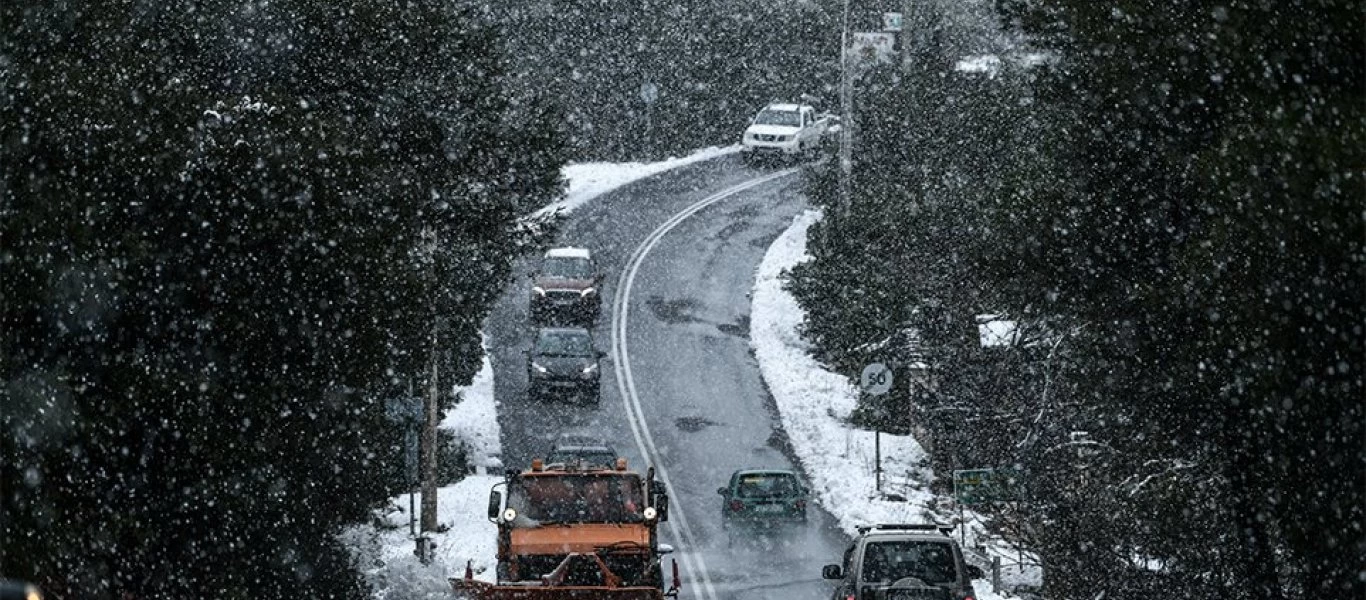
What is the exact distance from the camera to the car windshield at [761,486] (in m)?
29.2

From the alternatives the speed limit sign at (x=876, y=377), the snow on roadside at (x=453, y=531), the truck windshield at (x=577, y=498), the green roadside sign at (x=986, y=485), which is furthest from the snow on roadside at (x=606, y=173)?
the truck windshield at (x=577, y=498)

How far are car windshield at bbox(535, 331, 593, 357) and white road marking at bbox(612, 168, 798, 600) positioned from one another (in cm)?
154

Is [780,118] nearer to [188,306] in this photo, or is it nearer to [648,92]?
[648,92]

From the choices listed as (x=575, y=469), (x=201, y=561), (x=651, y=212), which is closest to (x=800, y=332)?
(x=651, y=212)

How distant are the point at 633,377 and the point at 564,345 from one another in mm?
2862

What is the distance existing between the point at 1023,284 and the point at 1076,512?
2.57 m

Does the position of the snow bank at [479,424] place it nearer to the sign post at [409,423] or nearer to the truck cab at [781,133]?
the sign post at [409,423]

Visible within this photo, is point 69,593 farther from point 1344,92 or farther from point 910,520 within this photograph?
point 910,520

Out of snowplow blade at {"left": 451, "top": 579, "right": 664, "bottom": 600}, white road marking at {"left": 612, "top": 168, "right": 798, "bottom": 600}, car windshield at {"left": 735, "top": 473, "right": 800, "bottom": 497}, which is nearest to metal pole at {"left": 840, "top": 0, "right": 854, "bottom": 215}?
white road marking at {"left": 612, "top": 168, "right": 798, "bottom": 600}

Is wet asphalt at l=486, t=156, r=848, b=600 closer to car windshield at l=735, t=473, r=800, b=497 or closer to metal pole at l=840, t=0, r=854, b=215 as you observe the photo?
car windshield at l=735, t=473, r=800, b=497

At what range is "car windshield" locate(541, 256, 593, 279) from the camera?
4381 centimetres

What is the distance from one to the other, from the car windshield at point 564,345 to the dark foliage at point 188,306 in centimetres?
1715

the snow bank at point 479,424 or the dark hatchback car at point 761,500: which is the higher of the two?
the dark hatchback car at point 761,500

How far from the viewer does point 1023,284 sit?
20328 mm
